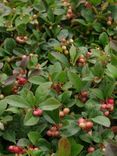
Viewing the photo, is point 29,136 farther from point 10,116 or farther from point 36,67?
point 36,67

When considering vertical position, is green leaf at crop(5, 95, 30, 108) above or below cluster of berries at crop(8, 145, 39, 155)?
above

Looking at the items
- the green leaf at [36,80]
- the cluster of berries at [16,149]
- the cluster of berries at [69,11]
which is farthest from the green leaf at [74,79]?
the cluster of berries at [69,11]

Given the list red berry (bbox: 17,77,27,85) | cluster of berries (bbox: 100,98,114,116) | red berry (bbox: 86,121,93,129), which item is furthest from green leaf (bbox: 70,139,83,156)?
red berry (bbox: 17,77,27,85)

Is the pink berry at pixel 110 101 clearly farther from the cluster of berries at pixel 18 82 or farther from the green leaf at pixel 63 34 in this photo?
the green leaf at pixel 63 34

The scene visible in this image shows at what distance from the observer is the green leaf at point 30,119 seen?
157 centimetres

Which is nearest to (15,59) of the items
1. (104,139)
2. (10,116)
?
(10,116)

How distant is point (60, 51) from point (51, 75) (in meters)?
0.32

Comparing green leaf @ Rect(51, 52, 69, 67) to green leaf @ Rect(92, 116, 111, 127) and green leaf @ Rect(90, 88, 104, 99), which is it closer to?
green leaf @ Rect(90, 88, 104, 99)

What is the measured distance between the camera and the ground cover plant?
160cm

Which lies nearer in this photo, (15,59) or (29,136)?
(29,136)

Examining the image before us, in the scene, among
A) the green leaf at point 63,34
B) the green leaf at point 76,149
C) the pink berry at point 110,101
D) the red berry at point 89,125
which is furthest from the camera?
the green leaf at point 63,34

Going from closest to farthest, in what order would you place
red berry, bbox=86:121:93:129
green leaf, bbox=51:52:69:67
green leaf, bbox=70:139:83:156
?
green leaf, bbox=70:139:83:156, red berry, bbox=86:121:93:129, green leaf, bbox=51:52:69:67

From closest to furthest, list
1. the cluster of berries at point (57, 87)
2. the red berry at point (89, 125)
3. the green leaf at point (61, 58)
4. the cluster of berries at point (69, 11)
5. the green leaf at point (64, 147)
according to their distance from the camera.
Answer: the green leaf at point (64, 147)
the red berry at point (89, 125)
the cluster of berries at point (57, 87)
the green leaf at point (61, 58)
the cluster of berries at point (69, 11)

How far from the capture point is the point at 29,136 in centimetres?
158
